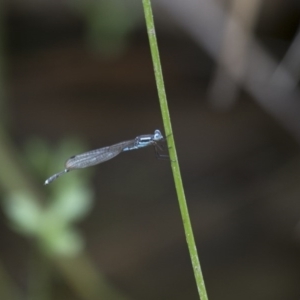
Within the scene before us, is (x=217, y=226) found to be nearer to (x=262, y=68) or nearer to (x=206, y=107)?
(x=206, y=107)

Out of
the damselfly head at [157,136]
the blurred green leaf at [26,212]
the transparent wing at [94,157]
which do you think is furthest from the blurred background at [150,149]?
the damselfly head at [157,136]

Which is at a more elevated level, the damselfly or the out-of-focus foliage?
the out-of-focus foliage

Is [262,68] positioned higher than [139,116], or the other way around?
[139,116]

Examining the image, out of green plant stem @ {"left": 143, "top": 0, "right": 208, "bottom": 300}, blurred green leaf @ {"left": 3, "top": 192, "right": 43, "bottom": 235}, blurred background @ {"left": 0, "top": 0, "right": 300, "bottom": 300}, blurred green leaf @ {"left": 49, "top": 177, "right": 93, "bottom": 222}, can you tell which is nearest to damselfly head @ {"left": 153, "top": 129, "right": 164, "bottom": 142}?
green plant stem @ {"left": 143, "top": 0, "right": 208, "bottom": 300}

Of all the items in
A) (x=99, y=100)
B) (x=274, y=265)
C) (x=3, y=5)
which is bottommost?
(x=274, y=265)

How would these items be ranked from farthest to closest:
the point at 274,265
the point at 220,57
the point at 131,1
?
1. the point at 274,265
2. the point at 131,1
3. the point at 220,57

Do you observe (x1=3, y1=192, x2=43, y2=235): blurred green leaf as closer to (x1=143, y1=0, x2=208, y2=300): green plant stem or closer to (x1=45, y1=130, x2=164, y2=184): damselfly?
(x1=45, y1=130, x2=164, y2=184): damselfly

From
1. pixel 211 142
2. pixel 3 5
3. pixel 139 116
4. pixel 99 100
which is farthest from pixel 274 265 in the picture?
pixel 3 5

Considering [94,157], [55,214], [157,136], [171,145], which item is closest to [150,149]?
[55,214]
